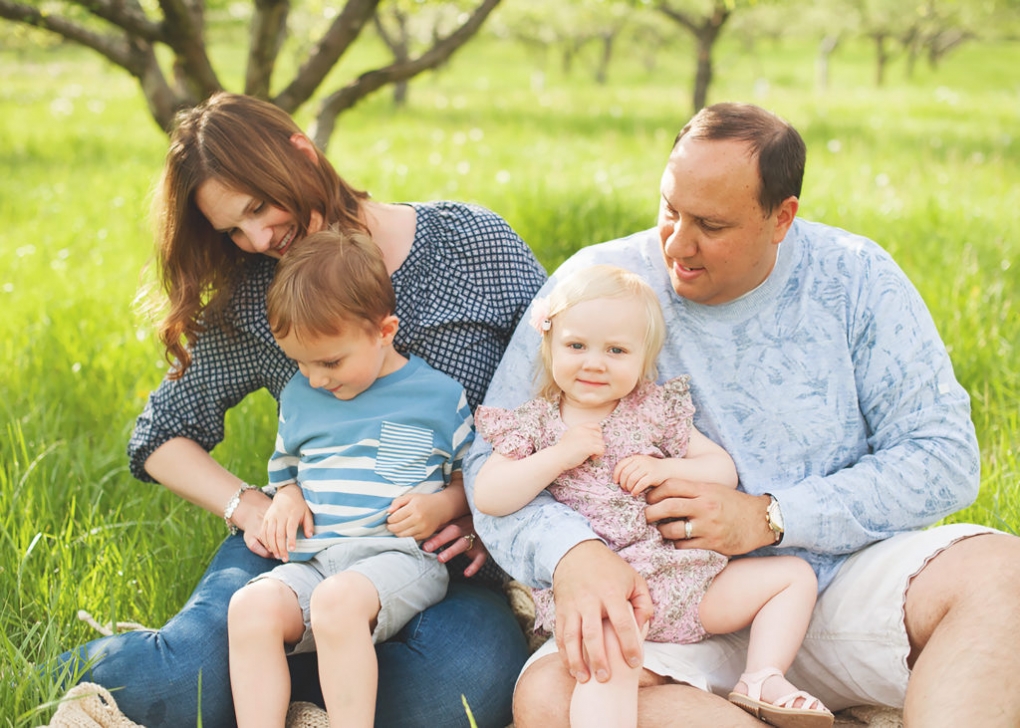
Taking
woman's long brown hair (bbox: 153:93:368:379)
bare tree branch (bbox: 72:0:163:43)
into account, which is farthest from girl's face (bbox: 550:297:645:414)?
bare tree branch (bbox: 72:0:163:43)

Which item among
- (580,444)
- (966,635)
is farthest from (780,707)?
(580,444)

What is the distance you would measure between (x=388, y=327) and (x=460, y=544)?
60cm

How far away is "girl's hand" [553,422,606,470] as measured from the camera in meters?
2.39

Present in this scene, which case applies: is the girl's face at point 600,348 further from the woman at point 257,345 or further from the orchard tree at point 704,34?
the orchard tree at point 704,34

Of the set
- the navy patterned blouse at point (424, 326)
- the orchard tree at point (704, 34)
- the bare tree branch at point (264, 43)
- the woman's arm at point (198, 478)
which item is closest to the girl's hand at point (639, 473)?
the navy patterned blouse at point (424, 326)

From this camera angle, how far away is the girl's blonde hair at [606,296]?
96.4 inches

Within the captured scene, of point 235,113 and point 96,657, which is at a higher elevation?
point 235,113

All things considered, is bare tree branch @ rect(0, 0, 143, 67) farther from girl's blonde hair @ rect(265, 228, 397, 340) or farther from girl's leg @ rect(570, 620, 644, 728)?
girl's leg @ rect(570, 620, 644, 728)

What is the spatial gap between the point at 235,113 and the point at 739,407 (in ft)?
5.04

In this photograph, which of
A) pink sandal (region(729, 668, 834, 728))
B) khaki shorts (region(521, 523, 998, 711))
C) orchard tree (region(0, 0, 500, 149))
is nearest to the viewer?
pink sandal (region(729, 668, 834, 728))

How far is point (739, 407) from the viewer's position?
8.43 ft

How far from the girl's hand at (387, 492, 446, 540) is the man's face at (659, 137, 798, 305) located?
2.77 feet

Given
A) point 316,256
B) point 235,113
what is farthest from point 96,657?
point 235,113

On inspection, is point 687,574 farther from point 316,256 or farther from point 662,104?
point 662,104
